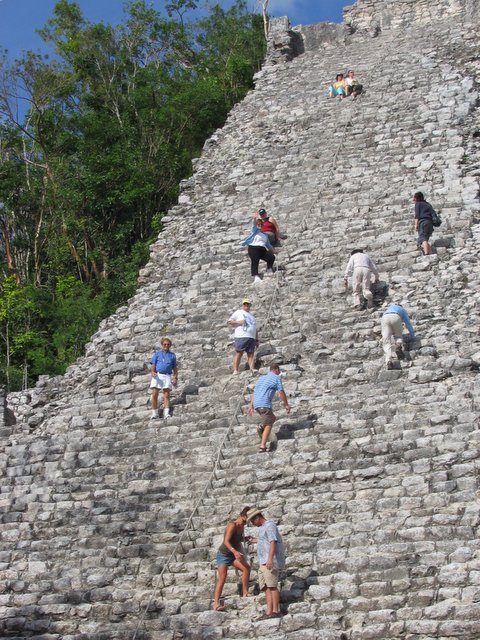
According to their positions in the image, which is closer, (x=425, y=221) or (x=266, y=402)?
(x=266, y=402)

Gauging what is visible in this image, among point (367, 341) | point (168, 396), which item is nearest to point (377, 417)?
point (367, 341)

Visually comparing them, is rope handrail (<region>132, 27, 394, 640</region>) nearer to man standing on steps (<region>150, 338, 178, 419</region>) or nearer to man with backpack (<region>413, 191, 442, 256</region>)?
man standing on steps (<region>150, 338, 178, 419</region>)

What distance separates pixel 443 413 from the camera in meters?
9.71

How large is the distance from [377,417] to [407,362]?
1103 millimetres

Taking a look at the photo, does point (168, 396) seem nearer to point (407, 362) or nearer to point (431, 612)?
point (407, 362)

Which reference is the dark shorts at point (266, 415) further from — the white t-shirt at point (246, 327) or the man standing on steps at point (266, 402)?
the white t-shirt at point (246, 327)

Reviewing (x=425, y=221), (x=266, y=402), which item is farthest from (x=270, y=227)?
(x=266, y=402)

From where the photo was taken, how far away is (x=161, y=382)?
11453 millimetres

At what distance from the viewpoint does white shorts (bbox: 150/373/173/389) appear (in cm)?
1144

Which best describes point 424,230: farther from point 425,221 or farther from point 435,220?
point 435,220

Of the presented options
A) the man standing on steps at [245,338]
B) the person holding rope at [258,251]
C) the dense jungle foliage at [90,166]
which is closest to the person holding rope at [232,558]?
the man standing on steps at [245,338]

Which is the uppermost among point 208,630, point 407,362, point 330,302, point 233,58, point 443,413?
point 233,58

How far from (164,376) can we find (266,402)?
1.80m

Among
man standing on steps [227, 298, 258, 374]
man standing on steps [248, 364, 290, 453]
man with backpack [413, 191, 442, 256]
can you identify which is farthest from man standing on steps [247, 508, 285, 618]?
man with backpack [413, 191, 442, 256]
